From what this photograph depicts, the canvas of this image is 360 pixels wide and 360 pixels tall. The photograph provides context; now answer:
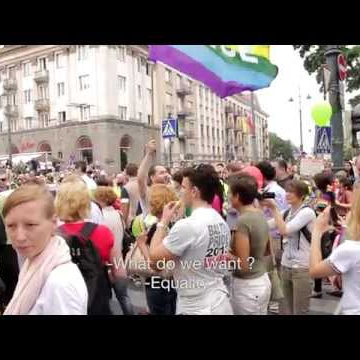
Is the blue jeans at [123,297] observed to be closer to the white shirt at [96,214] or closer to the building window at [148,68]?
the white shirt at [96,214]

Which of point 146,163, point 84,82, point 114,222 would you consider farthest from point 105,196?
point 84,82

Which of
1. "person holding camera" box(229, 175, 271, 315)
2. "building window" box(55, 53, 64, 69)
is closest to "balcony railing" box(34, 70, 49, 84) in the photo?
"building window" box(55, 53, 64, 69)

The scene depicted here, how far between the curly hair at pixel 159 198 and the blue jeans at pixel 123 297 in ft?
2.23

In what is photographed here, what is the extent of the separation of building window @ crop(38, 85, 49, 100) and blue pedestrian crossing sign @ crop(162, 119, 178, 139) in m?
1.05

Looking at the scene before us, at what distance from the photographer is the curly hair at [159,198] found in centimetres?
341

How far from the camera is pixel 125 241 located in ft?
13.0

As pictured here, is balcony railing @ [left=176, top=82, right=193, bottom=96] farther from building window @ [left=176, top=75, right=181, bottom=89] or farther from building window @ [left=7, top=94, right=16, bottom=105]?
building window @ [left=7, top=94, right=16, bottom=105]

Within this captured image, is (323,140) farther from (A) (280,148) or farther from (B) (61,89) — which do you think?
(B) (61,89)

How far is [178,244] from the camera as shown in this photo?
8.54 feet

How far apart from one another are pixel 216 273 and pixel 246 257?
10.2 inches

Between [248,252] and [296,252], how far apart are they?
910mm
